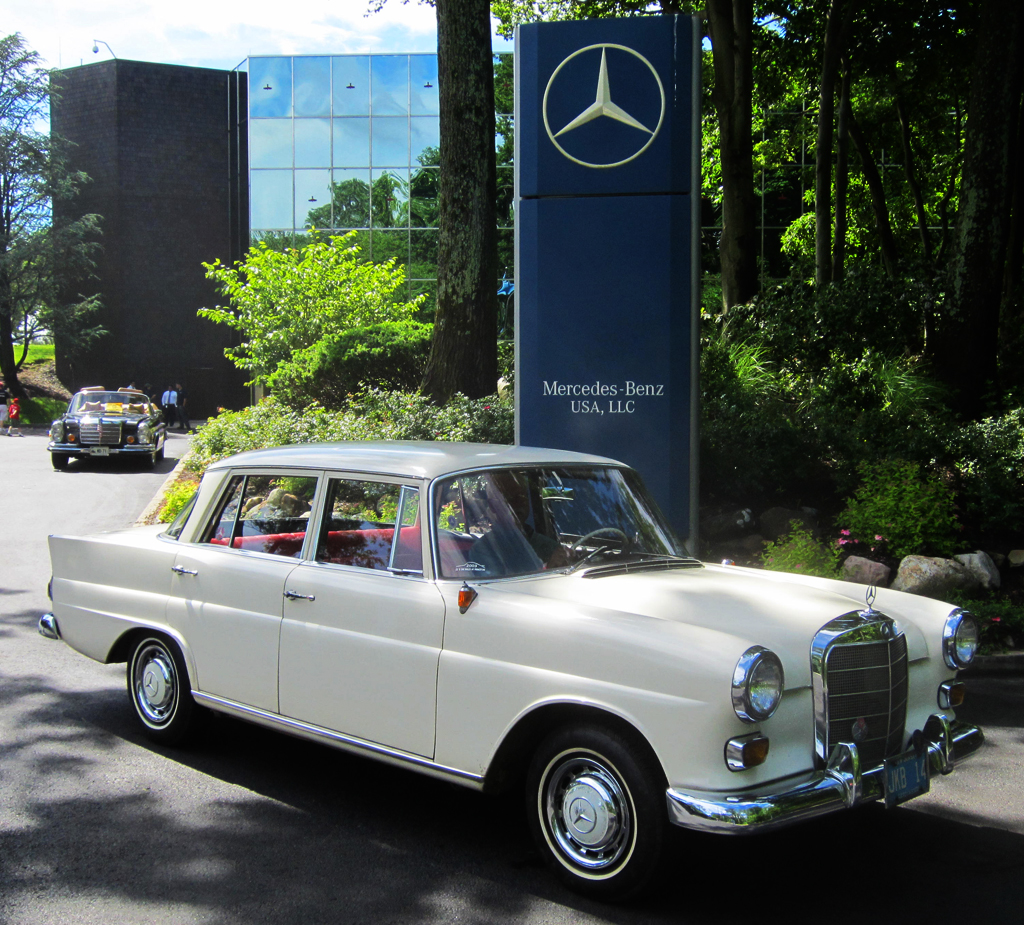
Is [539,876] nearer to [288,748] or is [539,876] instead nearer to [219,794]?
[219,794]

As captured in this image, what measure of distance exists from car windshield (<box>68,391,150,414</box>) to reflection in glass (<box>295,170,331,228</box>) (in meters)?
14.7

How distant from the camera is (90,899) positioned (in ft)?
12.3

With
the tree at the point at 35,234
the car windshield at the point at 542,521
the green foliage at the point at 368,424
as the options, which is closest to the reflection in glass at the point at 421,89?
the tree at the point at 35,234

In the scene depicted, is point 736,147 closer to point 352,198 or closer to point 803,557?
point 803,557

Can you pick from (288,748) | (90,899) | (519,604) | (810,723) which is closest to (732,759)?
(810,723)

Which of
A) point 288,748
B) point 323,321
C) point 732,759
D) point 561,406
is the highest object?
point 323,321

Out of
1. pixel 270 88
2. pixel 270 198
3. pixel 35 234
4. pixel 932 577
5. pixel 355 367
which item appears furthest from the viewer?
pixel 35 234

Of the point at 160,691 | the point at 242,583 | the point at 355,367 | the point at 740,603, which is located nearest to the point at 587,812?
the point at 740,603

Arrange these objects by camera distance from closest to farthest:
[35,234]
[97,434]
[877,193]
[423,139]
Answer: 1. [97,434]
2. [877,193]
3. [423,139]
4. [35,234]

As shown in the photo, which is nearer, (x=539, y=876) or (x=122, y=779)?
(x=539, y=876)

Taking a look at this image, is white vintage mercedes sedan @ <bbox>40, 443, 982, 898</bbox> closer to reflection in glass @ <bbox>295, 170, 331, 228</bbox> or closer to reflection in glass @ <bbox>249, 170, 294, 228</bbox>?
reflection in glass @ <bbox>295, 170, 331, 228</bbox>

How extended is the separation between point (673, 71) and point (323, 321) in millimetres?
12540

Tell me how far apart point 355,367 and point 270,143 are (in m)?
24.6

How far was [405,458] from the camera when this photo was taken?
4672mm
